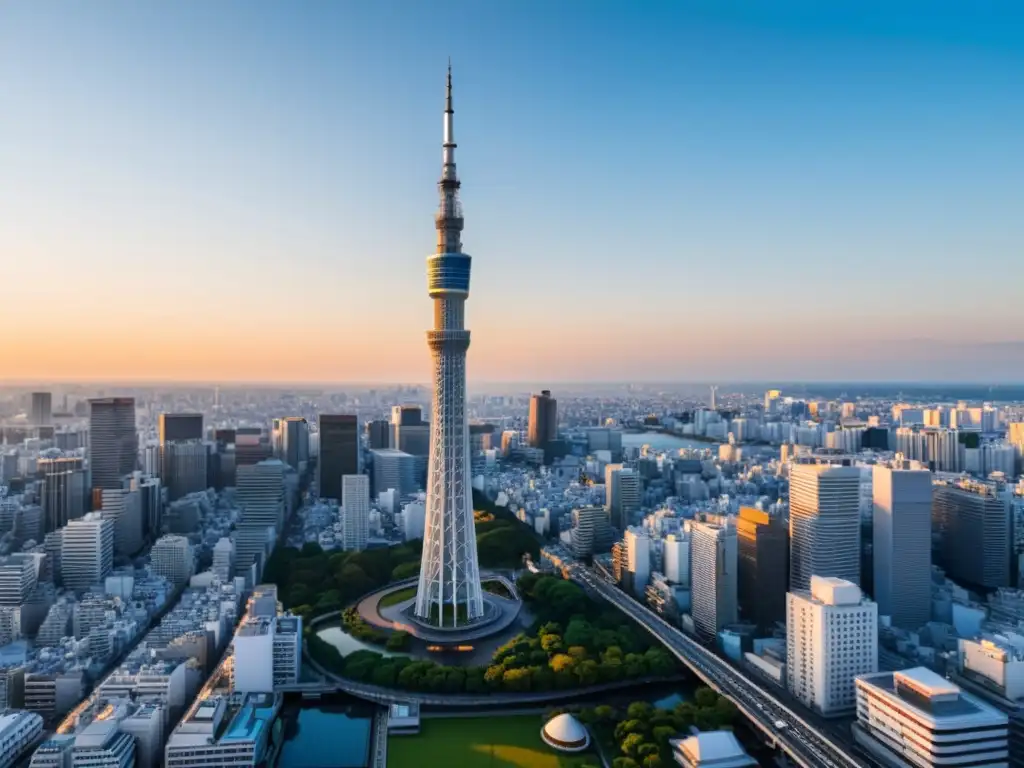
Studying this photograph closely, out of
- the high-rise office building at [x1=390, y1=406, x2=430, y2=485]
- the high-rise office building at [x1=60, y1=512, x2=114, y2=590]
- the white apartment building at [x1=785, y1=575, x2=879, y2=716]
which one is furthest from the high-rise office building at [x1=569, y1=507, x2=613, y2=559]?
the high-rise office building at [x1=390, y1=406, x2=430, y2=485]

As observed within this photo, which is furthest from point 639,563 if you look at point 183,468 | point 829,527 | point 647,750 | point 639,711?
point 183,468

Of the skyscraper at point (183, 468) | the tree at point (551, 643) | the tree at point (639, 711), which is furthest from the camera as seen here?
the skyscraper at point (183, 468)

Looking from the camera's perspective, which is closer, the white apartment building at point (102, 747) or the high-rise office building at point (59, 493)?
the white apartment building at point (102, 747)

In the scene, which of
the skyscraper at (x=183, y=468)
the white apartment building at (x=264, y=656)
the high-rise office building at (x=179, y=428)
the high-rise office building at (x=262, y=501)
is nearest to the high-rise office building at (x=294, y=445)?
the high-rise office building at (x=179, y=428)

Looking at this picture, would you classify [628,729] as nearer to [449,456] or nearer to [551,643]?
[551,643]

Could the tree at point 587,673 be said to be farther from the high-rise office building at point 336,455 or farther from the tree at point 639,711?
the high-rise office building at point 336,455

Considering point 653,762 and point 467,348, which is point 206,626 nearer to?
point 467,348
